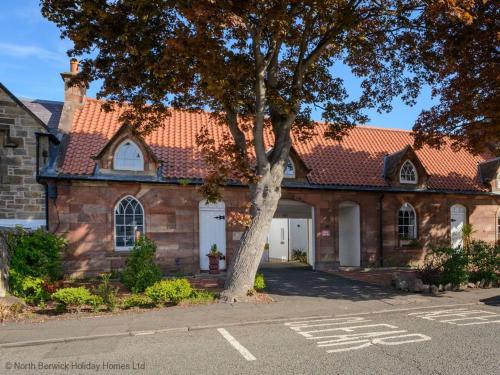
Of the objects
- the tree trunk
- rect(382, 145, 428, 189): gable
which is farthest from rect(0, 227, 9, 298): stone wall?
rect(382, 145, 428, 189): gable

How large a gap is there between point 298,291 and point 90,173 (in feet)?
27.9

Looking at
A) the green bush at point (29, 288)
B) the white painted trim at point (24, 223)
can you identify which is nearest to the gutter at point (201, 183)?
the white painted trim at point (24, 223)

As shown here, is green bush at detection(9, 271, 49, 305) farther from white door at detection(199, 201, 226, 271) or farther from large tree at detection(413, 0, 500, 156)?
large tree at detection(413, 0, 500, 156)

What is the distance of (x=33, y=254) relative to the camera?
11539 millimetres

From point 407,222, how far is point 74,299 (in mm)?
15638

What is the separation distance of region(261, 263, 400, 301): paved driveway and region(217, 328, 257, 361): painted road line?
353cm

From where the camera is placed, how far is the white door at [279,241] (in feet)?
84.3

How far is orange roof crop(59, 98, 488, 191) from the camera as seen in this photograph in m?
16.5

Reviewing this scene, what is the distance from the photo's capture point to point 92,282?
1428 centimetres

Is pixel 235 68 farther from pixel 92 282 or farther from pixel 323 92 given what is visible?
pixel 92 282

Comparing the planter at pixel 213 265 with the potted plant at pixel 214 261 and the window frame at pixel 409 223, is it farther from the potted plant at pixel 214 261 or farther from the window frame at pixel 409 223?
the window frame at pixel 409 223

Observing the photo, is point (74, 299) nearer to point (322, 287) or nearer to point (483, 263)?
point (322, 287)

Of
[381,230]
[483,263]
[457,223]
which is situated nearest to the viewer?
[483,263]

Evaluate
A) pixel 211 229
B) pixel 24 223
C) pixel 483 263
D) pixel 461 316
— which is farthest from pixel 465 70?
pixel 24 223
